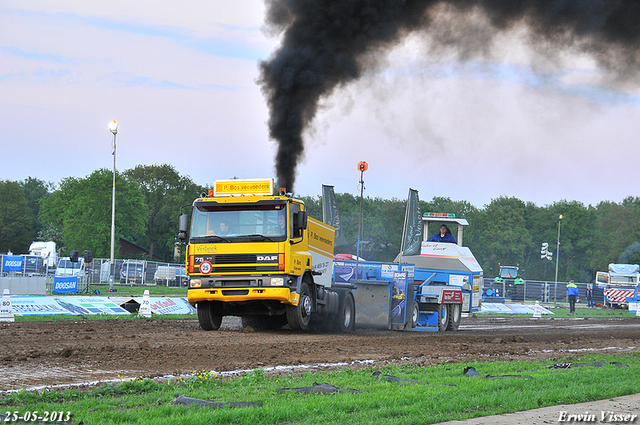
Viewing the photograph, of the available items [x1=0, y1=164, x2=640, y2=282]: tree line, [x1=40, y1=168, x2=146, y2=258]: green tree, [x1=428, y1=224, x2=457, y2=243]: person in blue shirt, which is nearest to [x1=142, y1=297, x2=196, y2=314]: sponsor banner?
[x1=428, y1=224, x2=457, y2=243]: person in blue shirt

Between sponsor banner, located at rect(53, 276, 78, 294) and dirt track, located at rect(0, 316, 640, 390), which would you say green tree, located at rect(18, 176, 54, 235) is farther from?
dirt track, located at rect(0, 316, 640, 390)

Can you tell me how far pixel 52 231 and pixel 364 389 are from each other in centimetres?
9033

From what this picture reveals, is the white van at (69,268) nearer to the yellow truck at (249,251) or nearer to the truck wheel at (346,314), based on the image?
the truck wheel at (346,314)

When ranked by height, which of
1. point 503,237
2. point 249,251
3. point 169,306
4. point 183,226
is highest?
point 503,237

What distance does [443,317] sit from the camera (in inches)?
802

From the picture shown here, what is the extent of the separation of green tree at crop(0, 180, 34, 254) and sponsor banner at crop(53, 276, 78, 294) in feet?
222

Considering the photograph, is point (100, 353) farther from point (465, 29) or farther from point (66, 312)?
point (66, 312)

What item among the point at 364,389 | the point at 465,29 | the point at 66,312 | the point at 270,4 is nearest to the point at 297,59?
the point at 270,4

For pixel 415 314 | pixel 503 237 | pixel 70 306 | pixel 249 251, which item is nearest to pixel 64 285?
pixel 70 306

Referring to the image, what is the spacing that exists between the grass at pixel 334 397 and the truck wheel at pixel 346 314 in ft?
27.0

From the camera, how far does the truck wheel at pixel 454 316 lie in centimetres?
2091

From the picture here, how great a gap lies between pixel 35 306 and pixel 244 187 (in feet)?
27.1

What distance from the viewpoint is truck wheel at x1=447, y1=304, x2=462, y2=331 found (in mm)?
20906

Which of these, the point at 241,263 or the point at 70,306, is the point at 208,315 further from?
the point at 70,306
